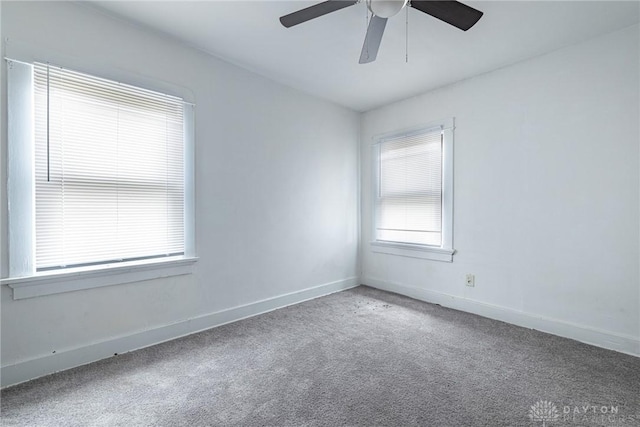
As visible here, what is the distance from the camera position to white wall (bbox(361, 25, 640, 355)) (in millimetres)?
2270

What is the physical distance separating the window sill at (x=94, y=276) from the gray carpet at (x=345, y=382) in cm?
55

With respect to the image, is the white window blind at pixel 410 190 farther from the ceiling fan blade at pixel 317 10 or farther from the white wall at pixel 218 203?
the ceiling fan blade at pixel 317 10

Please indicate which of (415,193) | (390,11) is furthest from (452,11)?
(415,193)

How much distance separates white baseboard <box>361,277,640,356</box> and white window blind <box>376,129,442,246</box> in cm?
61

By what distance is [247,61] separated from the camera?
2809mm

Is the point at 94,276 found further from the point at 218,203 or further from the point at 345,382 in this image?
the point at 345,382

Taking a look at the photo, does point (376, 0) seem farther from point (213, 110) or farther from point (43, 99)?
point (43, 99)

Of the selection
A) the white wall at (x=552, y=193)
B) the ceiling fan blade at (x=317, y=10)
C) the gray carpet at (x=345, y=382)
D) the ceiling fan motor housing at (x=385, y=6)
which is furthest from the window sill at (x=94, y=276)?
the white wall at (x=552, y=193)

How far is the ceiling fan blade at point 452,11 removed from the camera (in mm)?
1614

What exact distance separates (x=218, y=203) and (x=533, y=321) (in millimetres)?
3067

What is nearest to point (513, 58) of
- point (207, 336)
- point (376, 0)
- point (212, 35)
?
point (376, 0)

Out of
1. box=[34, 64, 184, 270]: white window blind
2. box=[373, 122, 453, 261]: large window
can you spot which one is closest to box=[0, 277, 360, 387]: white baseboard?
box=[34, 64, 184, 270]: white window blind

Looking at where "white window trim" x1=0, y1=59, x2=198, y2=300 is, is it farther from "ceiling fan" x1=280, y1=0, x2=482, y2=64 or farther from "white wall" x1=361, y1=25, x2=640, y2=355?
"white wall" x1=361, y1=25, x2=640, y2=355

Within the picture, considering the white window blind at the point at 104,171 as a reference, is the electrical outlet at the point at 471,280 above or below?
below
